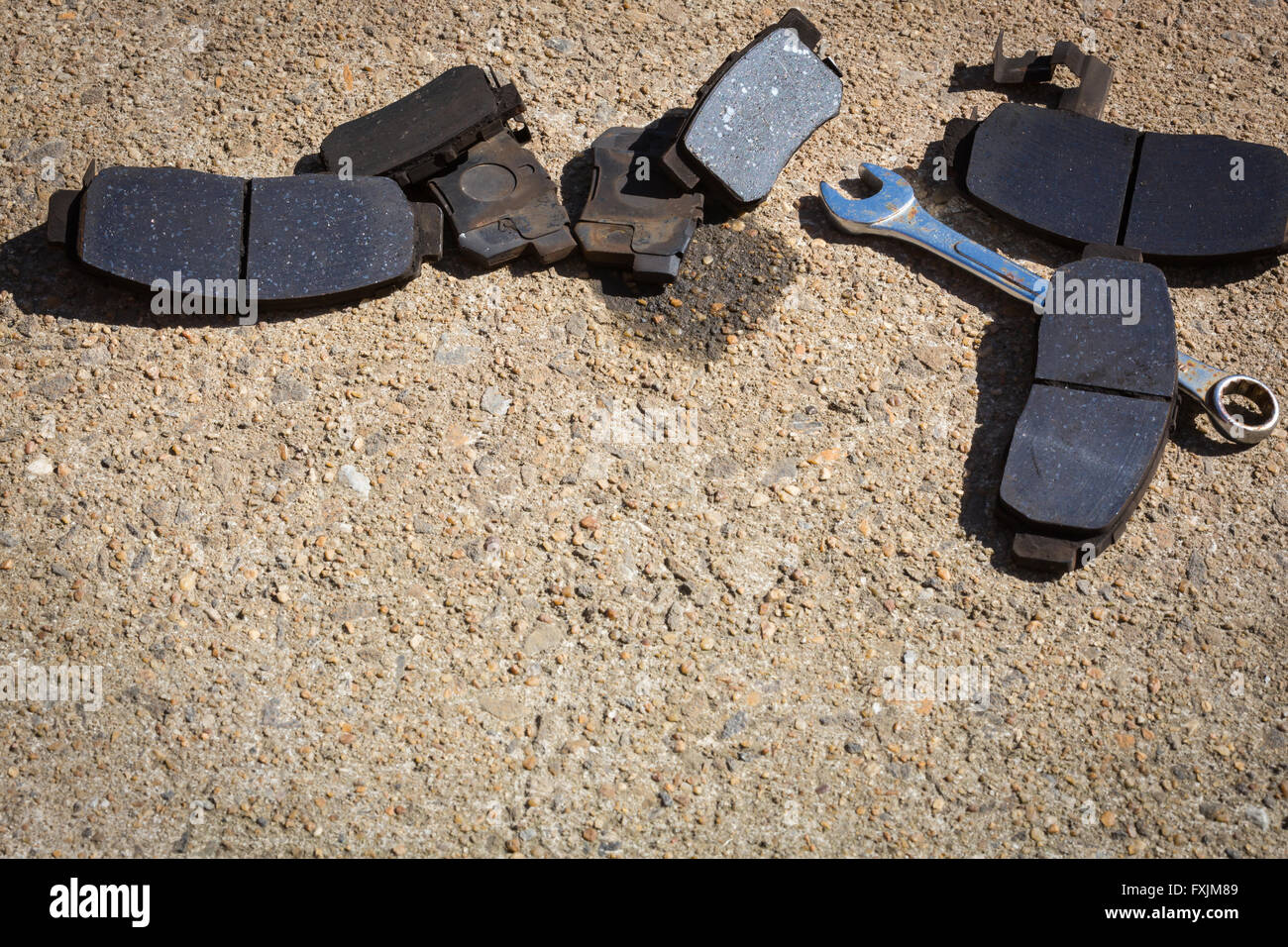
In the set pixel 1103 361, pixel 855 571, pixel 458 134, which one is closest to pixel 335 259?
pixel 458 134

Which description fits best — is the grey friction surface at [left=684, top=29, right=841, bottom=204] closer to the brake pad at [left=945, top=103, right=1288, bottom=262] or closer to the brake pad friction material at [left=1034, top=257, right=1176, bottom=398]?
the brake pad at [left=945, top=103, right=1288, bottom=262]

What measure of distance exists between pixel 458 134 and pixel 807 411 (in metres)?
1.11

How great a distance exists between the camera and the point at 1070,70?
3.03m

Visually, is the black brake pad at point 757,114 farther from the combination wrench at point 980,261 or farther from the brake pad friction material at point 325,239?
the brake pad friction material at point 325,239

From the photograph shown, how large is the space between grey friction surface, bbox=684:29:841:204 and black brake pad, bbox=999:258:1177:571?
2.48 ft

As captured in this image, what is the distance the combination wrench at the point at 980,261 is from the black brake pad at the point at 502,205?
0.71 metres

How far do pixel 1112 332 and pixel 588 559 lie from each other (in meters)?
1.34

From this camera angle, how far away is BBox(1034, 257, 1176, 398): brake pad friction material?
249cm

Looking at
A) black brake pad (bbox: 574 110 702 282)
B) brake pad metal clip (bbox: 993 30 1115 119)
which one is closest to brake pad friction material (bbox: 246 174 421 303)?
black brake pad (bbox: 574 110 702 282)

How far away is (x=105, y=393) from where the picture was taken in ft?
8.23

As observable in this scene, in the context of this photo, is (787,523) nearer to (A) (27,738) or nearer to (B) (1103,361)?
(B) (1103,361)

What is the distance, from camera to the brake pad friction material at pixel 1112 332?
2488 millimetres

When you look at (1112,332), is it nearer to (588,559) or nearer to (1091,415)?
(1091,415)
